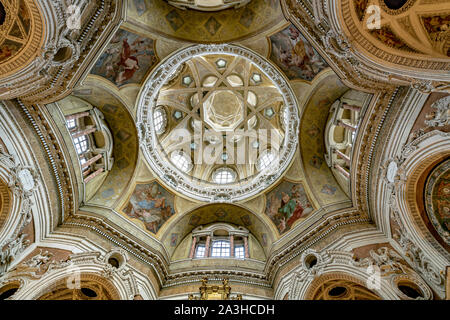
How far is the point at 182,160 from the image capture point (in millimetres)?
23922

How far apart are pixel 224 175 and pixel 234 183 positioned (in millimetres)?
3352

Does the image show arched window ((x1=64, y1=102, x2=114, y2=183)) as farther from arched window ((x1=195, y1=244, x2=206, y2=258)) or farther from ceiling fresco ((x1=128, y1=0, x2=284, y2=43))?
arched window ((x1=195, y1=244, x2=206, y2=258))

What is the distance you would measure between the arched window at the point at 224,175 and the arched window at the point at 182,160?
95.2 inches

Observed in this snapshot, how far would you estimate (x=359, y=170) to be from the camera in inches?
499

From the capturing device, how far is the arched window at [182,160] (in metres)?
23.2

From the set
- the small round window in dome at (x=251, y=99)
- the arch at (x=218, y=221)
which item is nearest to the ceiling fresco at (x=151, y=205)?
the arch at (x=218, y=221)

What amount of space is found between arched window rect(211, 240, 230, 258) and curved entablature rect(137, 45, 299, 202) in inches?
114

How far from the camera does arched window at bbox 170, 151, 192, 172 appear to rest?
76.3 ft

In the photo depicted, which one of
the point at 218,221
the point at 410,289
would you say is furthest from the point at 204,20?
the point at 410,289

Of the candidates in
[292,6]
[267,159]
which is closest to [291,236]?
[267,159]

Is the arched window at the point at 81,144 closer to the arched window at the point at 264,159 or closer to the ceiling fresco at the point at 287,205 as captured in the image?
the ceiling fresco at the point at 287,205

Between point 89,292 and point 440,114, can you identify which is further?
point 89,292

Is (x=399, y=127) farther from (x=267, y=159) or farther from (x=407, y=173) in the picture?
(x=267, y=159)

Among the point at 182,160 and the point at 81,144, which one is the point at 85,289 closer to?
the point at 81,144
